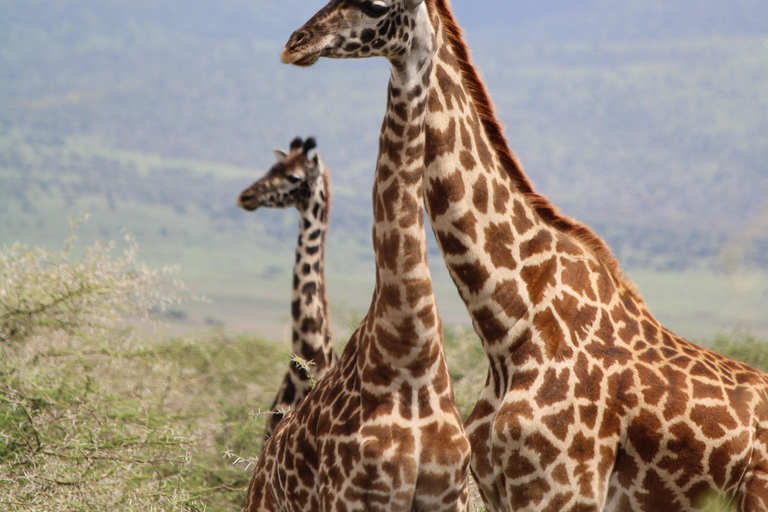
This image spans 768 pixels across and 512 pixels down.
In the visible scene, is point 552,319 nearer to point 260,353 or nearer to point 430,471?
point 430,471

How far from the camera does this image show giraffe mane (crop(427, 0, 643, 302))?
3682 millimetres

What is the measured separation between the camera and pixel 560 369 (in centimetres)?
339

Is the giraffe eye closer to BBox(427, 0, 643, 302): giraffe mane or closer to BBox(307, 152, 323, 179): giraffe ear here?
BBox(427, 0, 643, 302): giraffe mane

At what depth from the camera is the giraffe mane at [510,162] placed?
145 inches

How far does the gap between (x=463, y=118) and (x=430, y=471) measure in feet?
5.19

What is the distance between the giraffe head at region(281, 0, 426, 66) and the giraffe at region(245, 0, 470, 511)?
0.01 m

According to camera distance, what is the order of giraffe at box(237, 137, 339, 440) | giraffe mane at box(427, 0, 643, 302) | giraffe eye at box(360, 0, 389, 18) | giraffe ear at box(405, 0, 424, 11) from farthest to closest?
giraffe at box(237, 137, 339, 440) → giraffe mane at box(427, 0, 643, 302) → giraffe ear at box(405, 0, 424, 11) → giraffe eye at box(360, 0, 389, 18)

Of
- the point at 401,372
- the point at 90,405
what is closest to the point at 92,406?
the point at 90,405

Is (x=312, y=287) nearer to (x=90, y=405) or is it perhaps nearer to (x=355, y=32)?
(x=90, y=405)

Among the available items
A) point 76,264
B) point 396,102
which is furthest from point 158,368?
point 396,102

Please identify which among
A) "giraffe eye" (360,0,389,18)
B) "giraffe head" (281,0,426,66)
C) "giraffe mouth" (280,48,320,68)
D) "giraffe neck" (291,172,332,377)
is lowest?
"giraffe neck" (291,172,332,377)

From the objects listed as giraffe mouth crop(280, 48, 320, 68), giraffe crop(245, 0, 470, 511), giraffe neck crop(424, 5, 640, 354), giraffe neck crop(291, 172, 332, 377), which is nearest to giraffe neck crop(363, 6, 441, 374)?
giraffe crop(245, 0, 470, 511)

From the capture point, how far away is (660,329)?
379cm

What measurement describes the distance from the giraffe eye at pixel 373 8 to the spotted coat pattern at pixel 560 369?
622 mm
